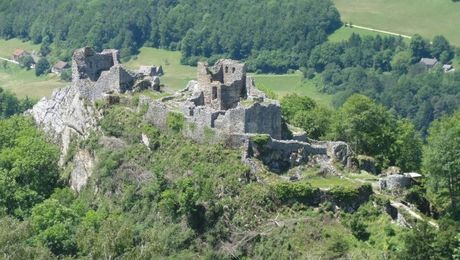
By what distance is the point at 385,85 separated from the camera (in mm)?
172625

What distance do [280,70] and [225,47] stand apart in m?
16.7

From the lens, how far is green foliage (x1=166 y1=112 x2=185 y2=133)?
7562 cm

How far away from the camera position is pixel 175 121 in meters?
75.9

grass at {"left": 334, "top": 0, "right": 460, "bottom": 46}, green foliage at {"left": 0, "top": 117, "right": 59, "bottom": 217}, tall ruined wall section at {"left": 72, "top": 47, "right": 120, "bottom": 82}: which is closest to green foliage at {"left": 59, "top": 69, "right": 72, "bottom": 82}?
grass at {"left": 334, "top": 0, "right": 460, "bottom": 46}

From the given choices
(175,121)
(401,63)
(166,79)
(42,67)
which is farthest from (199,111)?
(401,63)

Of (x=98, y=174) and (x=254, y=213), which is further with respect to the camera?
(x=98, y=174)

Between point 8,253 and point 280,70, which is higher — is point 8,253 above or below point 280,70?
above

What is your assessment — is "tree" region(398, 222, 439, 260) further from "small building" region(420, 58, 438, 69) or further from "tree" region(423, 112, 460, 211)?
"small building" region(420, 58, 438, 69)

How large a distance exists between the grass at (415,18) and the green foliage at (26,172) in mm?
110908

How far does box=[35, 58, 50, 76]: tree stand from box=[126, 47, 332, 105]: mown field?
1259cm

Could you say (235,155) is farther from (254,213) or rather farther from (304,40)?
(304,40)

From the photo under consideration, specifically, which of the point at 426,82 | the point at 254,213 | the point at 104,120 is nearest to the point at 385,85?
the point at 426,82

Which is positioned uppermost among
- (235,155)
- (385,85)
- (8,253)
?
(235,155)

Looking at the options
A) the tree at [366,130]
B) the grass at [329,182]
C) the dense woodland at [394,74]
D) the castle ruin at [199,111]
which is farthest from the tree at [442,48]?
the grass at [329,182]
